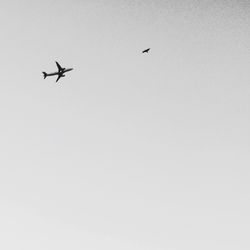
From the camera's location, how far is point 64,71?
96750mm

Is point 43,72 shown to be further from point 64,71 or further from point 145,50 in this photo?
point 145,50

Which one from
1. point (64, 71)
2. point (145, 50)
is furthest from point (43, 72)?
point (145, 50)

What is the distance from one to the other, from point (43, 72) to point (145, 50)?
21738 mm

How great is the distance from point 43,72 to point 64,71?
6.77 m

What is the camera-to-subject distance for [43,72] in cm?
10138

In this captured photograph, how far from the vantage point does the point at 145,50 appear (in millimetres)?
97312
